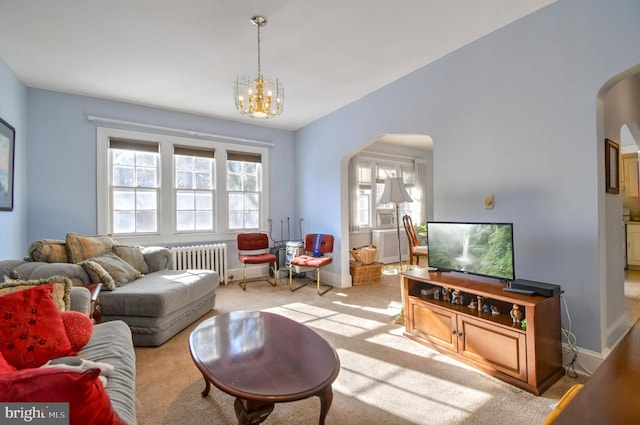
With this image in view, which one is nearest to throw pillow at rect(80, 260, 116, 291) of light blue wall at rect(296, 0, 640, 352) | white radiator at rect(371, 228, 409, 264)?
light blue wall at rect(296, 0, 640, 352)

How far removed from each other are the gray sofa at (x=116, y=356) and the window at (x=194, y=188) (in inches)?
108

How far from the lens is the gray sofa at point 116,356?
1250mm

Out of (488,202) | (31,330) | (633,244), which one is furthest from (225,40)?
(633,244)

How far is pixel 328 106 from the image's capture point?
448cm

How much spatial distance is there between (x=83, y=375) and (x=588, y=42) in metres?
3.26

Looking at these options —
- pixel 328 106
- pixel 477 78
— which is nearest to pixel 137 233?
pixel 328 106

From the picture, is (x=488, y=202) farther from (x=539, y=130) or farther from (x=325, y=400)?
(x=325, y=400)

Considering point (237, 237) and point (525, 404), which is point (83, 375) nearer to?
point (525, 404)

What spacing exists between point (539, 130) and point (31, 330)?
11.5ft

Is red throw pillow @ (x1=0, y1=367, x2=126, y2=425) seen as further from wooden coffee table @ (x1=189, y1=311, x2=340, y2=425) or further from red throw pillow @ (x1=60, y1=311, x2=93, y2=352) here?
red throw pillow @ (x1=60, y1=311, x2=93, y2=352)

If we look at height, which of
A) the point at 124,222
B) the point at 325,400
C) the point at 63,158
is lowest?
the point at 325,400

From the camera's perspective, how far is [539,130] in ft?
7.69

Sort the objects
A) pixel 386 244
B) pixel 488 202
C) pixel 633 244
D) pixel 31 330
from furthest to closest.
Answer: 1. pixel 386 244
2. pixel 633 244
3. pixel 488 202
4. pixel 31 330

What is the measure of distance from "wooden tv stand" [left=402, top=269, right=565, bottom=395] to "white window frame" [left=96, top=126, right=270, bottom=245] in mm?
3339
